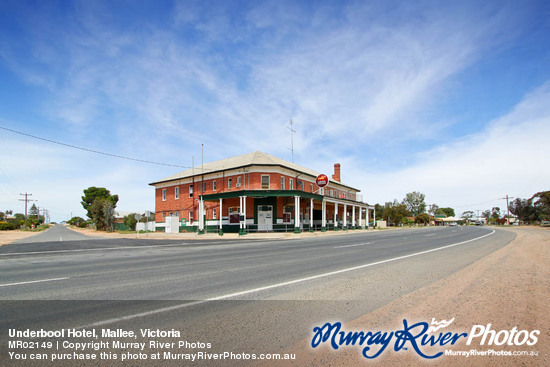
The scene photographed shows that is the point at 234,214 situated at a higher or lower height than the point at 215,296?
higher

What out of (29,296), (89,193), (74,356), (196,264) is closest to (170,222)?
(196,264)

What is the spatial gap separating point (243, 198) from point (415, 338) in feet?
97.6

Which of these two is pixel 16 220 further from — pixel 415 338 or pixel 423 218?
pixel 423 218

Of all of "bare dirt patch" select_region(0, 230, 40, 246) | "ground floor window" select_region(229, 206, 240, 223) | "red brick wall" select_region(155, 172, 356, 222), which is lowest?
"bare dirt patch" select_region(0, 230, 40, 246)

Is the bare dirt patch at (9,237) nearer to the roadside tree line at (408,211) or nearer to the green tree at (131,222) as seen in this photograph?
the green tree at (131,222)

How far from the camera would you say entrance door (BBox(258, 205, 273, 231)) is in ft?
113

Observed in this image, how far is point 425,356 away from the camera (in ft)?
11.1

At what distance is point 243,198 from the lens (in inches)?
1302

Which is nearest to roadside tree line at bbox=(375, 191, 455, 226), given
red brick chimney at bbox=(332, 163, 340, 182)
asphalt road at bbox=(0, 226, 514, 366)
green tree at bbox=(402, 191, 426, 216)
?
green tree at bbox=(402, 191, 426, 216)

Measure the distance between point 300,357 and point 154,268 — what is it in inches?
278

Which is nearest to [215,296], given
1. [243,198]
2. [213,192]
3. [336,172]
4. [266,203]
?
[243,198]

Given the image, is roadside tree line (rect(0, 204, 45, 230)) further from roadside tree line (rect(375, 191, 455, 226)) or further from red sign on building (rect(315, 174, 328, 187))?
roadside tree line (rect(375, 191, 455, 226))

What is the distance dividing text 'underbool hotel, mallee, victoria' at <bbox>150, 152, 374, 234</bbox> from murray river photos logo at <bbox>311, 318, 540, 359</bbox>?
26.8 meters

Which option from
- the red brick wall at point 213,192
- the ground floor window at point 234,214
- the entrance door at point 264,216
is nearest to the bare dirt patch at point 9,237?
the red brick wall at point 213,192
